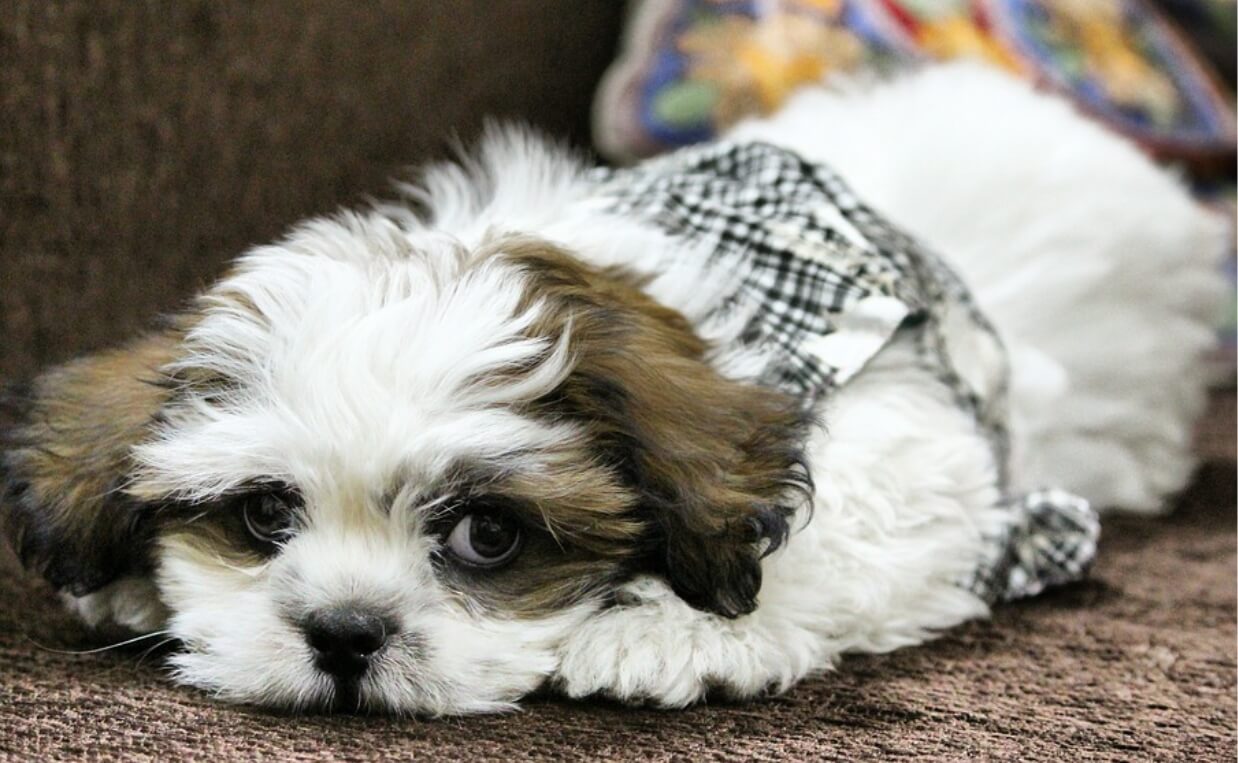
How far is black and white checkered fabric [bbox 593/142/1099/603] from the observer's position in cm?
176

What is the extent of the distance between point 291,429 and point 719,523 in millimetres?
456

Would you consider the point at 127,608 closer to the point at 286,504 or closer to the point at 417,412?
the point at 286,504

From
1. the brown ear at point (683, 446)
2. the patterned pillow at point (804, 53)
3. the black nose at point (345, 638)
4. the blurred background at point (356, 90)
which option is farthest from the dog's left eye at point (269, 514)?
the patterned pillow at point (804, 53)

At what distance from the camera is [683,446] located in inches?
57.6

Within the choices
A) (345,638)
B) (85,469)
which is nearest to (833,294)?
(345,638)

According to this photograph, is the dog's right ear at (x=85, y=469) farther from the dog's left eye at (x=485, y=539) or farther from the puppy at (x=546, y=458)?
the dog's left eye at (x=485, y=539)

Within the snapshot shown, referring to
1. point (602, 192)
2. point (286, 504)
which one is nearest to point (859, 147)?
point (602, 192)

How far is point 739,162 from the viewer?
6.90 ft

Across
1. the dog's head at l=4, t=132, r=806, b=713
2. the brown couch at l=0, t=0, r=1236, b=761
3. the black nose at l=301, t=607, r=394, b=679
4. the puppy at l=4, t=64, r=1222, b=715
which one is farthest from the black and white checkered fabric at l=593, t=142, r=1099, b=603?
the black nose at l=301, t=607, r=394, b=679

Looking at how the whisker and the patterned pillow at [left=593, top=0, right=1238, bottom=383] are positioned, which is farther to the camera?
the patterned pillow at [left=593, top=0, right=1238, bottom=383]

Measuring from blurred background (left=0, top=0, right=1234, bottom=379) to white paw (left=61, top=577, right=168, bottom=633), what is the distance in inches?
24.3

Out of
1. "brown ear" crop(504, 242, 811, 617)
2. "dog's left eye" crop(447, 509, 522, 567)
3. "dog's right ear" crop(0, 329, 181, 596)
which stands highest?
"brown ear" crop(504, 242, 811, 617)

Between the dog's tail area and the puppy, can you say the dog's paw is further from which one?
the dog's tail area

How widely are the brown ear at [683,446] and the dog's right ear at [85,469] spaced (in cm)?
46
